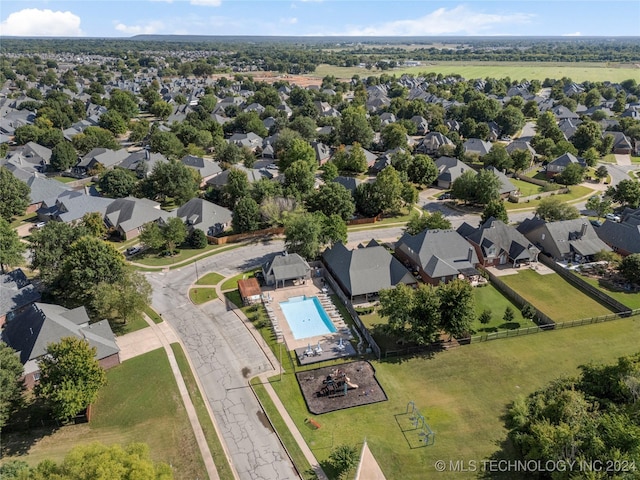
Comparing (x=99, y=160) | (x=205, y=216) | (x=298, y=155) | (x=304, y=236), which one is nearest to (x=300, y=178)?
(x=298, y=155)

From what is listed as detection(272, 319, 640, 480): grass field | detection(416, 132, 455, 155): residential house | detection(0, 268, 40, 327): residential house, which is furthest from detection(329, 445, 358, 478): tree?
detection(416, 132, 455, 155): residential house

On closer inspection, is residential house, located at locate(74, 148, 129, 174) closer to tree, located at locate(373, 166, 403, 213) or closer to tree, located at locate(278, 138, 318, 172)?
tree, located at locate(278, 138, 318, 172)

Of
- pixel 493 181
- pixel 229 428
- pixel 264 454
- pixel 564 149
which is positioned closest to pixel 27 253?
pixel 229 428

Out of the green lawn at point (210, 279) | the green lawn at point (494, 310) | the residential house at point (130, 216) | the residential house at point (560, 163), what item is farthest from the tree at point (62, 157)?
the residential house at point (560, 163)

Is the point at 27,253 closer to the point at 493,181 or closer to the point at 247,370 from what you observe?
the point at 247,370

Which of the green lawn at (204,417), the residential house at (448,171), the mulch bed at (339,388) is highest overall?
the residential house at (448,171)

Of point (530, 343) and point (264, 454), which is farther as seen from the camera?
point (530, 343)

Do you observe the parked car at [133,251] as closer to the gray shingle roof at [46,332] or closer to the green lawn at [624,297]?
the gray shingle roof at [46,332]
